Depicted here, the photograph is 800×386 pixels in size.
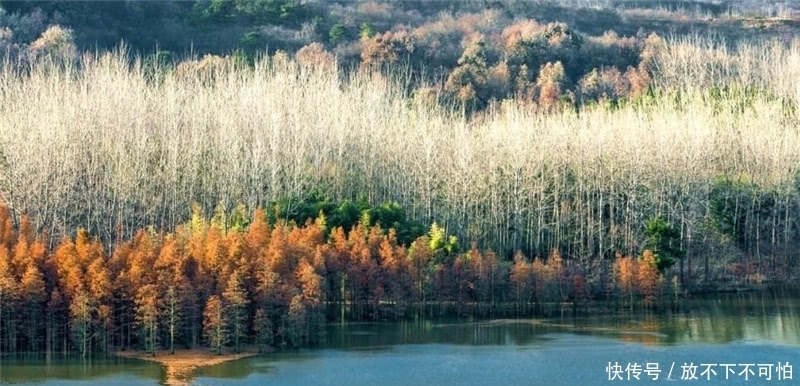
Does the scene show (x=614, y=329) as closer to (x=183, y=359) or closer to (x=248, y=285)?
(x=248, y=285)

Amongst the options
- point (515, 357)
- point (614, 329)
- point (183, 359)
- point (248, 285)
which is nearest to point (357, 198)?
point (248, 285)

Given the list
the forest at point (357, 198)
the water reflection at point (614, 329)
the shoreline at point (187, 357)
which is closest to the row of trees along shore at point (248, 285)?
the forest at point (357, 198)

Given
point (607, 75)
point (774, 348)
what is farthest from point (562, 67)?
point (774, 348)

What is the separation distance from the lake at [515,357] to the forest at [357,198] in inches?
66.3

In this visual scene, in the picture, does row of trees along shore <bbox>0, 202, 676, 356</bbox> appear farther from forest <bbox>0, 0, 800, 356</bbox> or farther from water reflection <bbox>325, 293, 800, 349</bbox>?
water reflection <bbox>325, 293, 800, 349</bbox>

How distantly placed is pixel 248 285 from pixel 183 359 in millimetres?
3200

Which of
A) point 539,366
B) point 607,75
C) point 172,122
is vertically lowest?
point 539,366

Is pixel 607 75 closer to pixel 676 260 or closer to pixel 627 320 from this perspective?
pixel 676 260

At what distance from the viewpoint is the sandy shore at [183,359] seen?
3045 cm

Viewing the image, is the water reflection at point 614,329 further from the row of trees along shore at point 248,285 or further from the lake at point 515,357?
the row of trees along shore at point 248,285

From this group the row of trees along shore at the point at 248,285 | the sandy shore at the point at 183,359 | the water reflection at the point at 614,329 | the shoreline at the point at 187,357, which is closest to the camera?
the sandy shore at the point at 183,359

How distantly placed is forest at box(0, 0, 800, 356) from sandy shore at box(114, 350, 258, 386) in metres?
0.47

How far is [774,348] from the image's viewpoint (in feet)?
110

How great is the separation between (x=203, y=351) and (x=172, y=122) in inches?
609
